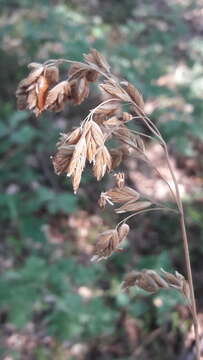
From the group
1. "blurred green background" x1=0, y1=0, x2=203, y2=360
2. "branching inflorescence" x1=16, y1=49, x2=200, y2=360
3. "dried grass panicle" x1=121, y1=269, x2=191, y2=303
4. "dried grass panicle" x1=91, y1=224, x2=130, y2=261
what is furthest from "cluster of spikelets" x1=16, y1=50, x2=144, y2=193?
"blurred green background" x1=0, y1=0, x2=203, y2=360

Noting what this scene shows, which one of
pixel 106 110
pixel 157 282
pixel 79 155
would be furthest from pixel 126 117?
pixel 157 282

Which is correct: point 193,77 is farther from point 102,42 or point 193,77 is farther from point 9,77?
point 9,77

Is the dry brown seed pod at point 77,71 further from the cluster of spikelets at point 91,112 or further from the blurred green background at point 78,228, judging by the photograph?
the blurred green background at point 78,228

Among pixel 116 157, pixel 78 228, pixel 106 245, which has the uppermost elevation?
pixel 116 157

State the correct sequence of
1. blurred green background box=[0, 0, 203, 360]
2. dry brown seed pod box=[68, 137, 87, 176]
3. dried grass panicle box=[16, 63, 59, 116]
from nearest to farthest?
1. dry brown seed pod box=[68, 137, 87, 176]
2. dried grass panicle box=[16, 63, 59, 116]
3. blurred green background box=[0, 0, 203, 360]

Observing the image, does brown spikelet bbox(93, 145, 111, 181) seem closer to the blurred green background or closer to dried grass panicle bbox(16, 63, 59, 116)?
dried grass panicle bbox(16, 63, 59, 116)

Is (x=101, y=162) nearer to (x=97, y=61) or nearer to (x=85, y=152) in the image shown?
(x=85, y=152)

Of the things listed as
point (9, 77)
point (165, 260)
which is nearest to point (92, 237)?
point (165, 260)
